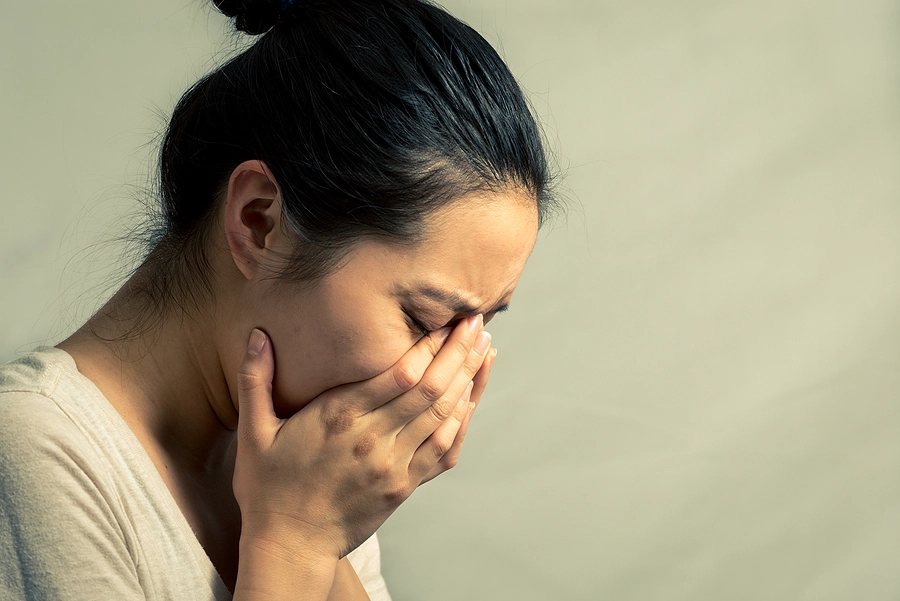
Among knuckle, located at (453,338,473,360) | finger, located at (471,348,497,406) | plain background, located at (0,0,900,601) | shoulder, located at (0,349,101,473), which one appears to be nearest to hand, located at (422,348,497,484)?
finger, located at (471,348,497,406)

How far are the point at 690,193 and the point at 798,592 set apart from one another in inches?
35.4

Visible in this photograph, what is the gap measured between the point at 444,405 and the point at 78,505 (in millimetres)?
408

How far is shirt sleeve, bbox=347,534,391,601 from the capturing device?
48.6 inches

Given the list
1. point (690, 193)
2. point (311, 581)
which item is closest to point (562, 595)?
point (690, 193)

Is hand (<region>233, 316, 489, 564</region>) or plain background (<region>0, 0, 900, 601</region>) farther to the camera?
plain background (<region>0, 0, 900, 601</region>)

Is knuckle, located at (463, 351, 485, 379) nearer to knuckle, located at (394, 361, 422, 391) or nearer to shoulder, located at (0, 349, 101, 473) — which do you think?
knuckle, located at (394, 361, 422, 391)

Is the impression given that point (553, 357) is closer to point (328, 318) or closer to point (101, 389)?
point (328, 318)

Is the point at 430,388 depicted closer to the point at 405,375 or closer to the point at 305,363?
the point at 405,375

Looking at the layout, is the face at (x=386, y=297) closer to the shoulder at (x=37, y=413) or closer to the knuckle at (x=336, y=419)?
the knuckle at (x=336, y=419)

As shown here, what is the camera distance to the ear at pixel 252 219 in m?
0.84

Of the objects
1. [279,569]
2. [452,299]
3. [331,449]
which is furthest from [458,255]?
[279,569]

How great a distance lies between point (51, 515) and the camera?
0.69 m

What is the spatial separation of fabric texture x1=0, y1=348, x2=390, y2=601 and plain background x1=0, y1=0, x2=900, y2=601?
93cm

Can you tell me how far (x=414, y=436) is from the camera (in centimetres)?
94
